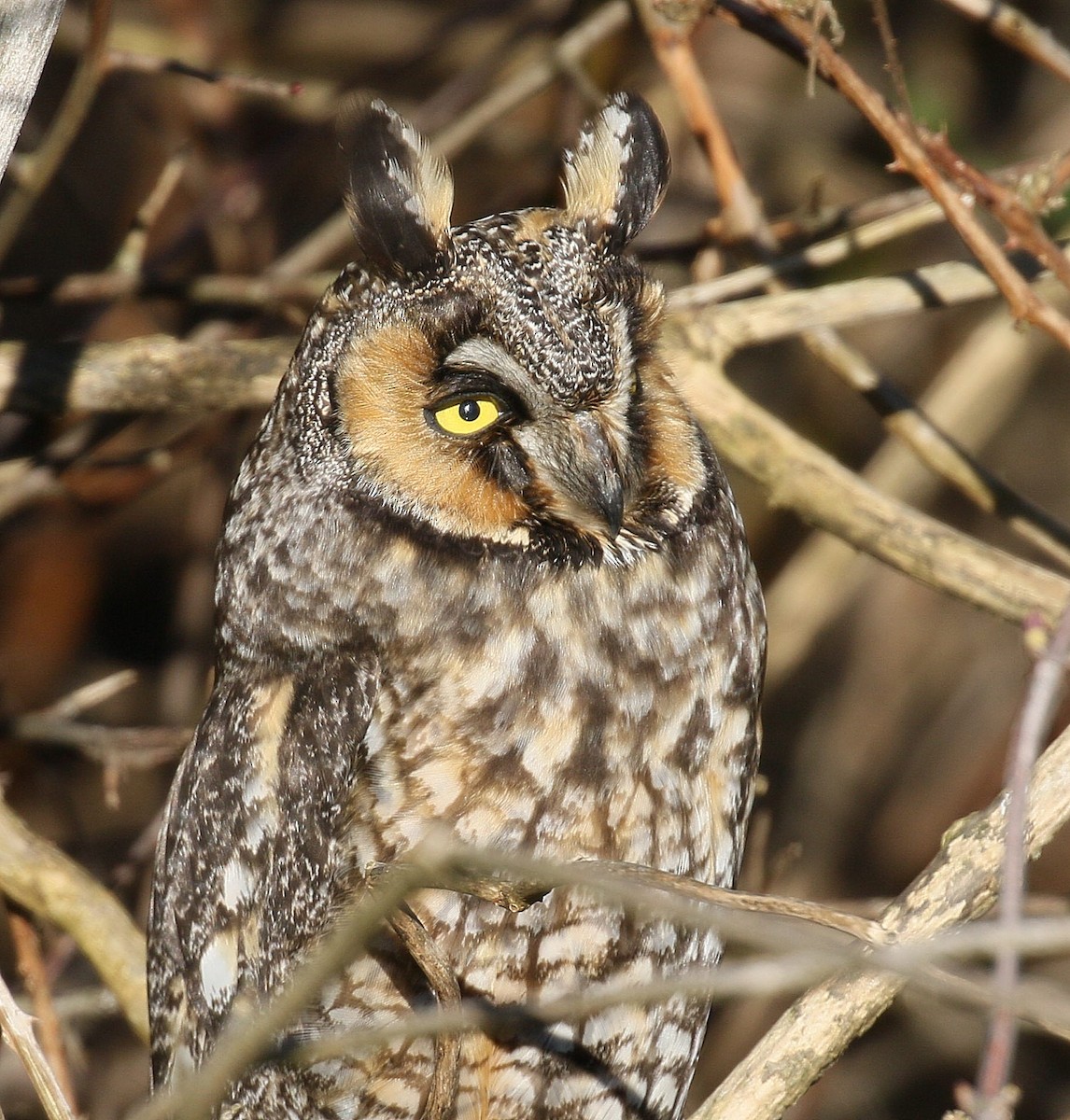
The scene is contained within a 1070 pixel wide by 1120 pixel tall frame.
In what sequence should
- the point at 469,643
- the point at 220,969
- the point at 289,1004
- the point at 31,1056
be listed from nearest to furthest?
the point at 289,1004, the point at 31,1056, the point at 469,643, the point at 220,969

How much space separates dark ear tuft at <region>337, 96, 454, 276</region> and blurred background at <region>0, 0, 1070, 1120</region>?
157 cm

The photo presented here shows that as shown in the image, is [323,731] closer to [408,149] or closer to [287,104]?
[408,149]

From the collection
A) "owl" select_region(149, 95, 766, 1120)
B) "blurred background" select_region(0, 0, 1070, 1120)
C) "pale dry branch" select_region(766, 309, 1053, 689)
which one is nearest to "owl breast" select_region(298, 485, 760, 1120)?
"owl" select_region(149, 95, 766, 1120)

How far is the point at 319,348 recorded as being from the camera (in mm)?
2236

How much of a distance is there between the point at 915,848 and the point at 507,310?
3.26 m

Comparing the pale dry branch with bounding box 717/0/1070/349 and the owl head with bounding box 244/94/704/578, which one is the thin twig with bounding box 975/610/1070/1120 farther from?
the pale dry branch with bounding box 717/0/1070/349

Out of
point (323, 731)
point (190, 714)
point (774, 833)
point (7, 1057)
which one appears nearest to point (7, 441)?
point (190, 714)

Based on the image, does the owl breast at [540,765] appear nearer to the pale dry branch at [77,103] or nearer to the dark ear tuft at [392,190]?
the dark ear tuft at [392,190]

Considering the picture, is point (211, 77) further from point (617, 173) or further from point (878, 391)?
point (878, 391)

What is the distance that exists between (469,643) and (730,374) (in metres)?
3.05

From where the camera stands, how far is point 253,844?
230 centimetres

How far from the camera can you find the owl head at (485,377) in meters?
2.11

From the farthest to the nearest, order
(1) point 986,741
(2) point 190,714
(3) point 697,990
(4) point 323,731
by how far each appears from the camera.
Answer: (1) point 986,741 → (2) point 190,714 → (4) point 323,731 → (3) point 697,990

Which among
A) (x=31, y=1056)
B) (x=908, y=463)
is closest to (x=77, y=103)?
(x=31, y=1056)
